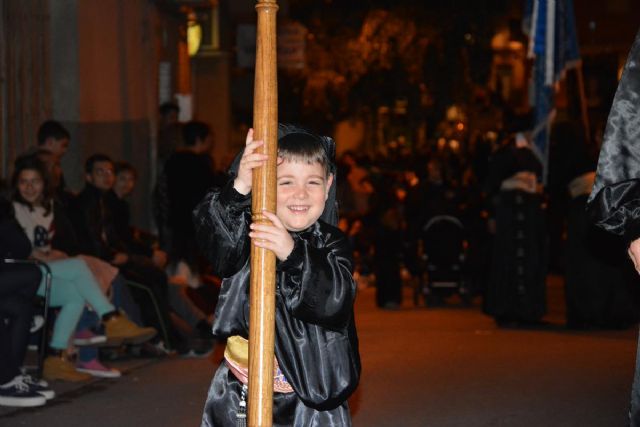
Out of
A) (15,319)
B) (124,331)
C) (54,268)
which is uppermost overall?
(54,268)

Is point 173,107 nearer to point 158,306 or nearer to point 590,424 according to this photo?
point 158,306

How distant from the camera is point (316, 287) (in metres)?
4.38

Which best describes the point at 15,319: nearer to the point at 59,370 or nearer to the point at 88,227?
the point at 59,370

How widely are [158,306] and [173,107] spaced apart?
4.88m

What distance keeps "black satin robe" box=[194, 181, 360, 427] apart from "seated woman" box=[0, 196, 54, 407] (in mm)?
4630

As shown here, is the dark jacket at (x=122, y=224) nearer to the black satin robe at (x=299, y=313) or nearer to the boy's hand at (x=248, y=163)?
the black satin robe at (x=299, y=313)

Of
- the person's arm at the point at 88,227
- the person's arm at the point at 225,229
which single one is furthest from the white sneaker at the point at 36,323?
the person's arm at the point at 225,229

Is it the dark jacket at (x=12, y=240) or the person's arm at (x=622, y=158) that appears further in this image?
the dark jacket at (x=12, y=240)

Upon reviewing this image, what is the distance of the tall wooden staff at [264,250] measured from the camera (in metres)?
3.57

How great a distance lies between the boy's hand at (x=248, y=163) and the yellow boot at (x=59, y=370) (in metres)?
5.99

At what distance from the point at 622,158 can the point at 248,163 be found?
1553 millimetres

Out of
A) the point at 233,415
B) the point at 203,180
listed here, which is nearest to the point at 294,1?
the point at 203,180

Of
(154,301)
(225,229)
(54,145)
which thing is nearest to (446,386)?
(154,301)

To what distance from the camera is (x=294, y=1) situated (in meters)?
30.2
